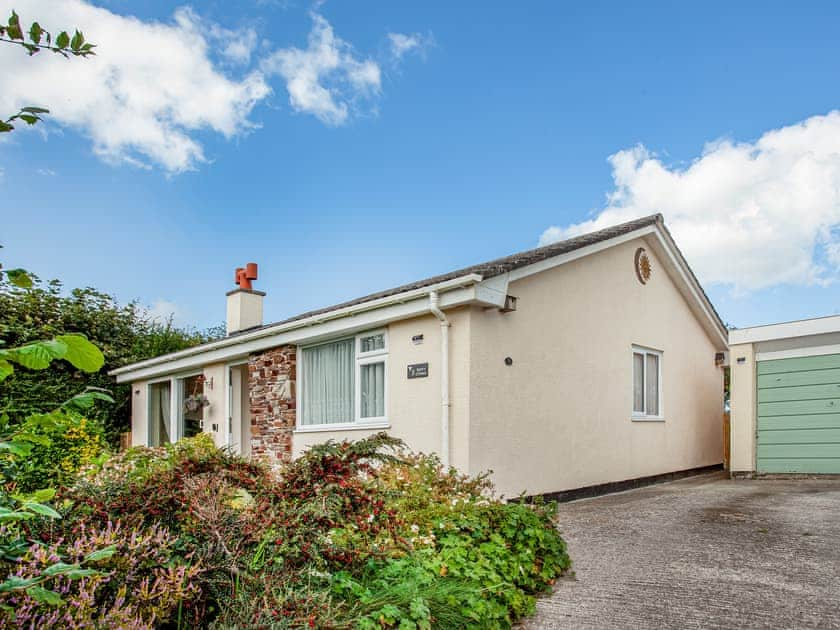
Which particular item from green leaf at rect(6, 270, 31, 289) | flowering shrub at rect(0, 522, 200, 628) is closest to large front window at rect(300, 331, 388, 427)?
flowering shrub at rect(0, 522, 200, 628)

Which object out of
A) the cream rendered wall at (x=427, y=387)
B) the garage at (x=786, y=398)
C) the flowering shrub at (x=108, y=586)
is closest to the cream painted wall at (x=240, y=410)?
the cream rendered wall at (x=427, y=387)

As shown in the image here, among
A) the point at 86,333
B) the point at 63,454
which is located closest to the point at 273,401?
the point at 63,454

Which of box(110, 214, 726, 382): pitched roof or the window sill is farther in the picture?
the window sill

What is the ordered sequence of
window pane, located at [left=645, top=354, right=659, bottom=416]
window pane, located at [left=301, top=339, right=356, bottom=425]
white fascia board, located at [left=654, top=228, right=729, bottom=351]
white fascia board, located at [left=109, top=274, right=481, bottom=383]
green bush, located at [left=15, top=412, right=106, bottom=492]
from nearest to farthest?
green bush, located at [left=15, top=412, right=106, bottom=492] → white fascia board, located at [left=109, top=274, right=481, bottom=383] → window pane, located at [left=301, top=339, right=356, bottom=425] → window pane, located at [left=645, top=354, right=659, bottom=416] → white fascia board, located at [left=654, top=228, right=729, bottom=351]

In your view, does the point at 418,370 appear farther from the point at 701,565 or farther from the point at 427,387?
the point at 701,565

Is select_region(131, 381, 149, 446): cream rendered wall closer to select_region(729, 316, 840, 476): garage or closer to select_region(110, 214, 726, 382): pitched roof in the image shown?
select_region(110, 214, 726, 382): pitched roof

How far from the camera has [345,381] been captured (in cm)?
945

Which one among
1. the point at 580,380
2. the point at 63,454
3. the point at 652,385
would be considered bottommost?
the point at 63,454

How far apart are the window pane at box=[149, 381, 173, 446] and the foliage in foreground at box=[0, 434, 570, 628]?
10.6 m

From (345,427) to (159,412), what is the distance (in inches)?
305

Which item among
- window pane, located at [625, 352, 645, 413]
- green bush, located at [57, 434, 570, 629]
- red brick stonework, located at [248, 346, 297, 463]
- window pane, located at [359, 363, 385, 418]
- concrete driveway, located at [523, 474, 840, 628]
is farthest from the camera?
window pane, located at [625, 352, 645, 413]

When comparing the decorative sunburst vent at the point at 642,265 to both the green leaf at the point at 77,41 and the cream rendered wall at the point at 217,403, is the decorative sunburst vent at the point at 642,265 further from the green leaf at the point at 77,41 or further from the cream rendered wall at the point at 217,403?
the green leaf at the point at 77,41

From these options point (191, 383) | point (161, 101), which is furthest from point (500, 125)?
point (191, 383)

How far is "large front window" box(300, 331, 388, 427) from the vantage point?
8.80 meters
